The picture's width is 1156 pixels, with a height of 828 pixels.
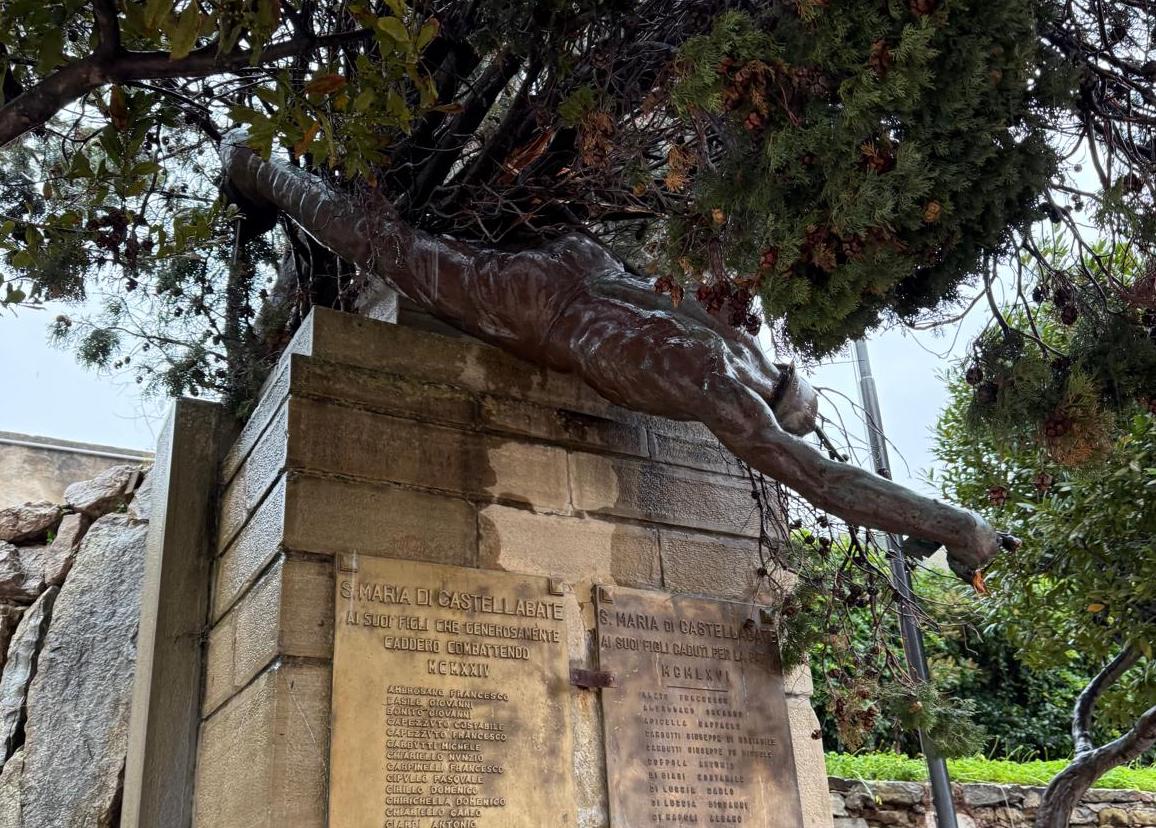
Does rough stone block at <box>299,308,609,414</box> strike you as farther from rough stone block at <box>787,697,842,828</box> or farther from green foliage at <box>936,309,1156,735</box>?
green foliage at <box>936,309,1156,735</box>

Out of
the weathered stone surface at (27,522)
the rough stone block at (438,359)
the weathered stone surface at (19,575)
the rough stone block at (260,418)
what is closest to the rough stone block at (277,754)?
the rough stone block at (260,418)

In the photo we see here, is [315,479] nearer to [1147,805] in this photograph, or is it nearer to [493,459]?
[493,459]

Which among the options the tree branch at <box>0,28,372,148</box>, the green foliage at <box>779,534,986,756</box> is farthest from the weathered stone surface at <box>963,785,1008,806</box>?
the tree branch at <box>0,28,372,148</box>

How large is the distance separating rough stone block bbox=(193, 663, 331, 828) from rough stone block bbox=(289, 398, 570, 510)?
0.75m

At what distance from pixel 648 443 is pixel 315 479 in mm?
1468

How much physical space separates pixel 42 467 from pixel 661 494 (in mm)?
6140

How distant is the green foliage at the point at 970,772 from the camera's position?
8.30 metres

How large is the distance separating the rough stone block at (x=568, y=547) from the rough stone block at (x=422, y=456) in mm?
83

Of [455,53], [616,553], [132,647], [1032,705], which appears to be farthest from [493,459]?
[1032,705]

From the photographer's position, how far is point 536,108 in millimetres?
3941

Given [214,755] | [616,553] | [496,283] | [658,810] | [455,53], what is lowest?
[658,810]

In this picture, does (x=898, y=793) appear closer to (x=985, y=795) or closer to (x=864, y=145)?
(x=985, y=795)

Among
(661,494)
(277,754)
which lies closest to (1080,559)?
(661,494)

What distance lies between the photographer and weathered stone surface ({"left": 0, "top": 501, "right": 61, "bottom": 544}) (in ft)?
19.1
